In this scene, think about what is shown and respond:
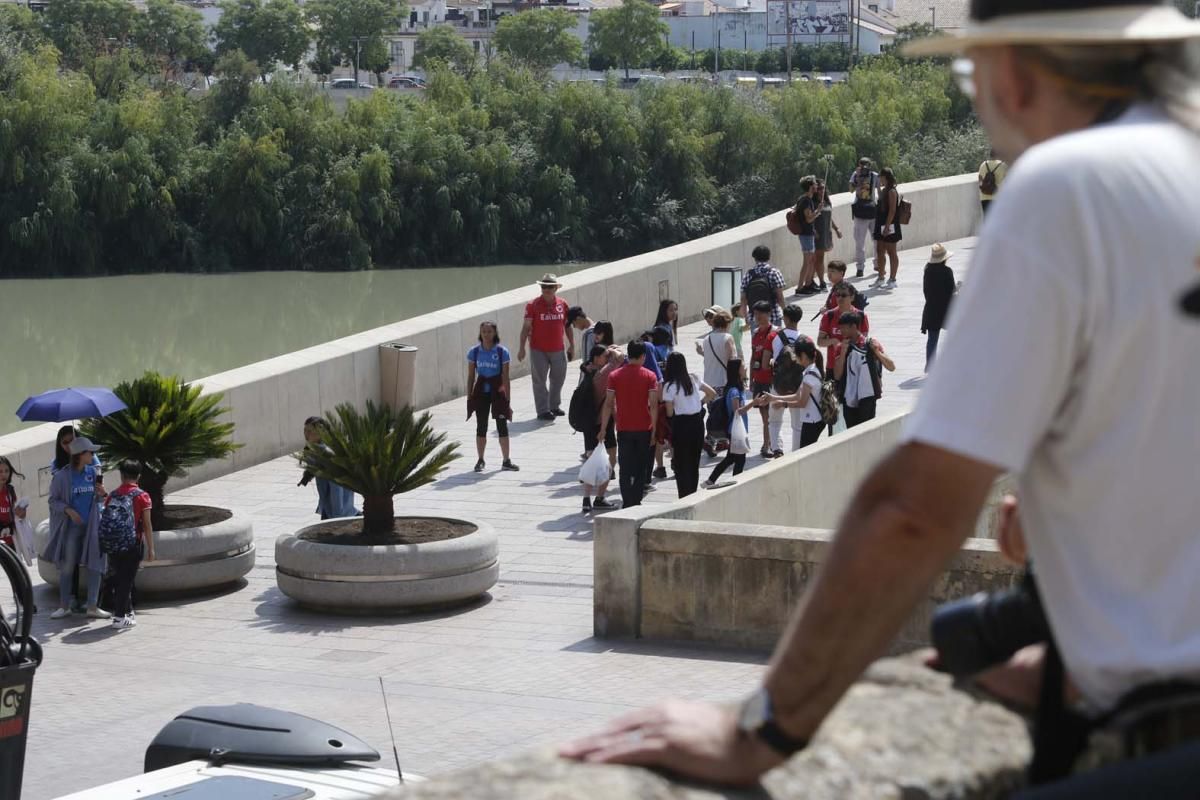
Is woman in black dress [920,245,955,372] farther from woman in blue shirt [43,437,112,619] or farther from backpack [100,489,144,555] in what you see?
woman in blue shirt [43,437,112,619]

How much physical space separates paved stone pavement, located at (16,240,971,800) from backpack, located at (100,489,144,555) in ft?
2.10

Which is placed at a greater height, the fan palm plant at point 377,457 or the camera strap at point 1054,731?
the camera strap at point 1054,731

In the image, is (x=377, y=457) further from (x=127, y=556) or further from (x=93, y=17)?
(x=93, y=17)

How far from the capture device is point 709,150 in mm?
64125

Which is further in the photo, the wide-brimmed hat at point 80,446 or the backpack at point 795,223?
the backpack at point 795,223

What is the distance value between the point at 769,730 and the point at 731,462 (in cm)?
1481

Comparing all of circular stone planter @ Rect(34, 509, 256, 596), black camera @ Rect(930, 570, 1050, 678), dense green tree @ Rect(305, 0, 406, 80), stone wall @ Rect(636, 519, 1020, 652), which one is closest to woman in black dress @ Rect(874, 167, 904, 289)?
circular stone planter @ Rect(34, 509, 256, 596)

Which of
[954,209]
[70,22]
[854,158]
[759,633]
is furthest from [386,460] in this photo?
[70,22]

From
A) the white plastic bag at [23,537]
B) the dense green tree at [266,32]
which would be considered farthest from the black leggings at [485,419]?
the dense green tree at [266,32]

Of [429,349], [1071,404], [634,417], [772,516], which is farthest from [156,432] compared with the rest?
[1071,404]

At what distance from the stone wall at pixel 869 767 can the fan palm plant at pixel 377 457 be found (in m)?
12.5

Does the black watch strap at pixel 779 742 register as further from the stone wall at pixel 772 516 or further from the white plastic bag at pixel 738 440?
the white plastic bag at pixel 738 440

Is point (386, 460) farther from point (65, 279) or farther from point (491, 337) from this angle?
point (65, 279)

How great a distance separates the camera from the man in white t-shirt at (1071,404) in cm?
152
